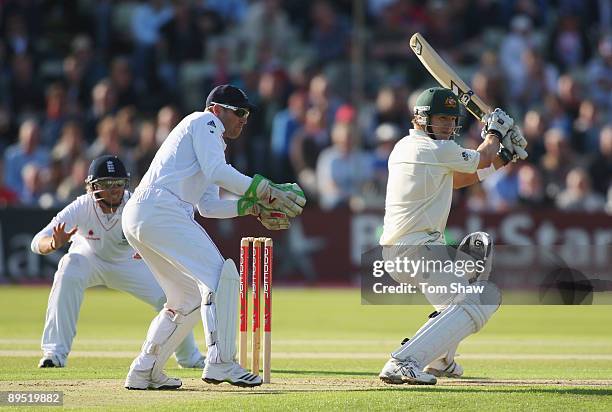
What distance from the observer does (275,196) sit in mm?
8156

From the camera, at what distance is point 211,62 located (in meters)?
20.9

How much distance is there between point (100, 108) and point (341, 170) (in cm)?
409

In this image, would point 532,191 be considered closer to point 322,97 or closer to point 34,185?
point 322,97

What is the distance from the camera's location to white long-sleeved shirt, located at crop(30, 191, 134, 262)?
1029 centimetres

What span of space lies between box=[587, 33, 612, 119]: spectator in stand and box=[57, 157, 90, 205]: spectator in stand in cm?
871

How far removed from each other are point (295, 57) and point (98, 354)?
11436 millimetres

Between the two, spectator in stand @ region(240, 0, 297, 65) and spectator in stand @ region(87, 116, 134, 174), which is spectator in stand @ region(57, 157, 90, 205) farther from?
spectator in stand @ region(240, 0, 297, 65)

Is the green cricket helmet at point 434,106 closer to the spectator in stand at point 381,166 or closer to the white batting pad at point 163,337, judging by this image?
the white batting pad at point 163,337

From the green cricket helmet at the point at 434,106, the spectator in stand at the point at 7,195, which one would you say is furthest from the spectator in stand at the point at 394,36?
the green cricket helmet at the point at 434,106

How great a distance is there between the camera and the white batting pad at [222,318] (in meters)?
8.11

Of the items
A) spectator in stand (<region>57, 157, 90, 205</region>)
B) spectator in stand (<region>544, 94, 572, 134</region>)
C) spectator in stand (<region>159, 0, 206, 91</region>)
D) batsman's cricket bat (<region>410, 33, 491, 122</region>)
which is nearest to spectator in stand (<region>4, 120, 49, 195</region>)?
spectator in stand (<region>57, 157, 90, 205</region>)

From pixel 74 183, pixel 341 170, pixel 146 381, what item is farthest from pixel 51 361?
pixel 341 170

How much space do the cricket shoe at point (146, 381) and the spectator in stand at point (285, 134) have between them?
10438 mm

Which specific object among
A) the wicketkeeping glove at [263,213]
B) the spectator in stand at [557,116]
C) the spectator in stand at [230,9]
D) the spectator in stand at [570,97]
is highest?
the spectator in stand at [230,9]
